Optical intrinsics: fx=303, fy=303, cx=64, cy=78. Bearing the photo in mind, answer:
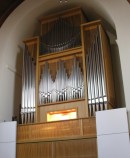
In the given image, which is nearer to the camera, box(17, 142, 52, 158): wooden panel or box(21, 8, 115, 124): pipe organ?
box(17, 142, 52, 158): wooden panel

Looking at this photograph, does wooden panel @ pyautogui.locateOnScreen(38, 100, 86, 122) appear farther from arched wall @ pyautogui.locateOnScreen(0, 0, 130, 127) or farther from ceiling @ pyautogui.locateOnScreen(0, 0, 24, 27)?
ceiling @ pyautogui.locateOnScreen(0, 0, 24, 27)

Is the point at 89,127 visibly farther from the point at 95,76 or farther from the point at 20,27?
the point at 20,27

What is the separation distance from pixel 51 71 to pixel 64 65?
0.41m

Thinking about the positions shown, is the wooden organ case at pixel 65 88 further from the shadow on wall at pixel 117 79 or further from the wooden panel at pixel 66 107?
the shadow on wall at pixel 117 79

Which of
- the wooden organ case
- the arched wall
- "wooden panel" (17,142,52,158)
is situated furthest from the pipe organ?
"wooden panel" (17,142,52,158)

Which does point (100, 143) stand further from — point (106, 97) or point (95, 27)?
point (95, 27)

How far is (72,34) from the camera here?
8.48 metres

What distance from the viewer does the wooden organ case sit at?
23.3ft

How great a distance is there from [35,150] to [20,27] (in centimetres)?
386

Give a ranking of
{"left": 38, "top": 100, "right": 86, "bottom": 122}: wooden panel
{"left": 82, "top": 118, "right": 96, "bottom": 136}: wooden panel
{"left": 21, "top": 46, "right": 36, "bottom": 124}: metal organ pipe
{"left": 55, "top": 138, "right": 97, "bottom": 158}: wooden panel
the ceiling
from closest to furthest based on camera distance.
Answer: {"left": 55, "top": 138, "right": 97, "bottom": 158}: wooden panel
{"left": 82, "top": 118, "right": 96, "bottom": 136}: wooden panel
{"left": 38, "top": 100, "right": 86, "bottom": 122}: wooden panel
{"left": 21, "top": 46, "right": 36, "bottom": 124}: metal organ pipe
the ceiling

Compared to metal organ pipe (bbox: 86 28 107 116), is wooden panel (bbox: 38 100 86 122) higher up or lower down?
lower down

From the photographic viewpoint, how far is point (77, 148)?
6922 mm

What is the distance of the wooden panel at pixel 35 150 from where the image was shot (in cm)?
720

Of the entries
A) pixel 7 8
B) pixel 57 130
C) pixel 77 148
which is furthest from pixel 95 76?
pixel 7 8
